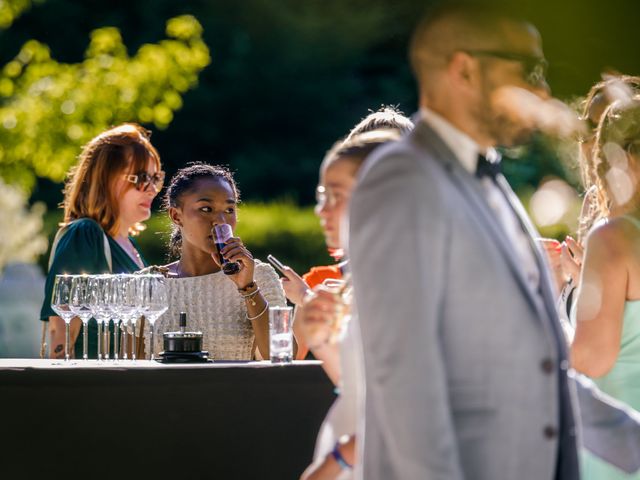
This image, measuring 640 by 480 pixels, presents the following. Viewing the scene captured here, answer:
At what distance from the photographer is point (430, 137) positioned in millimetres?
2217

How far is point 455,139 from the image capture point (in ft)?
7.40

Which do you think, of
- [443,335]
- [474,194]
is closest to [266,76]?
[474,194]

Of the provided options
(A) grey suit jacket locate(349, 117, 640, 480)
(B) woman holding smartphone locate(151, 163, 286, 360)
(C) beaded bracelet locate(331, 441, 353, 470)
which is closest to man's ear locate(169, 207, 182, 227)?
(B) woman holding smartphone locate(151, 163, 286, 360)

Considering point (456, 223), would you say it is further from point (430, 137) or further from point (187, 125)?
point (187, 125)

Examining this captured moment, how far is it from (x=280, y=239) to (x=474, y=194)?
389 inches

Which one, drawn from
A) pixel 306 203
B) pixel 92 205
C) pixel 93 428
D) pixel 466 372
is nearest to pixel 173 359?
pixel 93 428

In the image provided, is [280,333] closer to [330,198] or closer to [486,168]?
[330,198]

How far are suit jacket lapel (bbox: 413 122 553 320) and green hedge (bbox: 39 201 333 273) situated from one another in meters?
9.11

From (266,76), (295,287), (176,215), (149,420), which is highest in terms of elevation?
(266,76)

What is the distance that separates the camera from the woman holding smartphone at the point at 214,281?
4.64m

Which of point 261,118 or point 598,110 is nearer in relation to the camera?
point 598,110

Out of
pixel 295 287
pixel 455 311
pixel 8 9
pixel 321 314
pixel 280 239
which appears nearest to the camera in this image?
pixel 455 311

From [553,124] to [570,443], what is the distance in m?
0.92

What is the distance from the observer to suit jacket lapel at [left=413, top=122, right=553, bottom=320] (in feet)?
6.90
